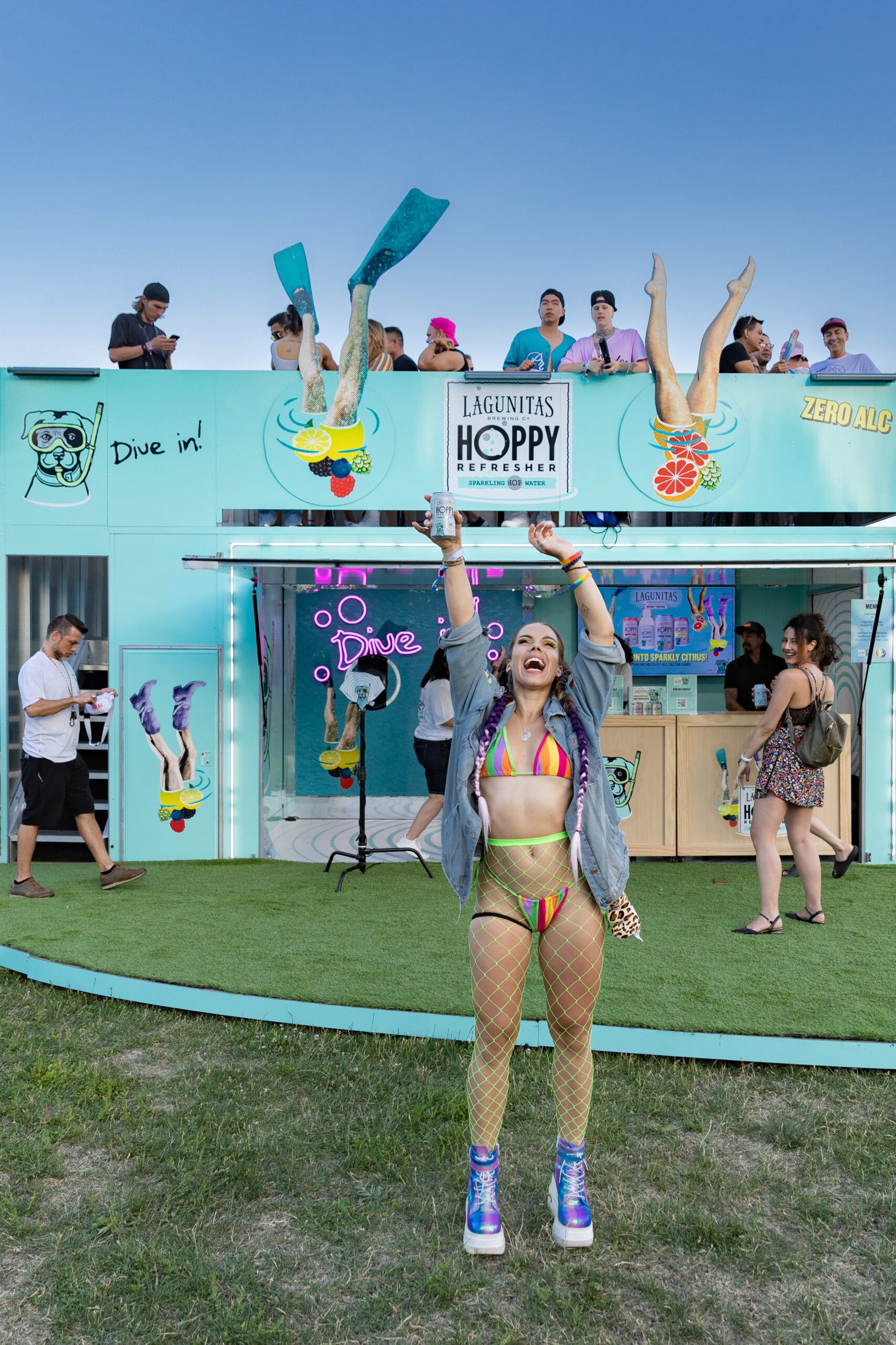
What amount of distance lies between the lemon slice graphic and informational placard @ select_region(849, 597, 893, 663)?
4190 mm

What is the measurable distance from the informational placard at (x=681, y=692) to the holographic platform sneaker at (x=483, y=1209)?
5.86 metres

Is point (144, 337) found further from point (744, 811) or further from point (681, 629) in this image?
point (744, 811)

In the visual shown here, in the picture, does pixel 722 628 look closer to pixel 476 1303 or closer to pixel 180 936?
pixel 180 936

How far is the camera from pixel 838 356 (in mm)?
8016

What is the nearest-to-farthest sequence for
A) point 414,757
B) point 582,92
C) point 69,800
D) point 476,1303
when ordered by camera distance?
point 476,1303 → point 69,800 → point 582,92 → point 414,757

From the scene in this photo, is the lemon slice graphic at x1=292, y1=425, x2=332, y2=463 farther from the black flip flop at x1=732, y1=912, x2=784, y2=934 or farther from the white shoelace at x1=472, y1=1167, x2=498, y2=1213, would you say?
the white shoelace at x1=472, y1=1167, x2=498, y2=1213

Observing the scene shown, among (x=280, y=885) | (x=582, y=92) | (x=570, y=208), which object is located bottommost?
(x=280, y=885)

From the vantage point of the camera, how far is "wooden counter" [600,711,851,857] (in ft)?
24.3

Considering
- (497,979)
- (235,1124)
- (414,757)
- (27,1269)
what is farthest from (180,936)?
(414,757)

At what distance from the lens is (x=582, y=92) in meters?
8.66

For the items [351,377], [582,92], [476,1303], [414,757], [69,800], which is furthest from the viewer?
[414,757]

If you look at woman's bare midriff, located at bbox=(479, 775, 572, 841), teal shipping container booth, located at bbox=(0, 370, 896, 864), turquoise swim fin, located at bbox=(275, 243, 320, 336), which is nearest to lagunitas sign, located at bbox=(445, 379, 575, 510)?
teal shipping container booth, located at bbox=(0, 370, 896, 864)

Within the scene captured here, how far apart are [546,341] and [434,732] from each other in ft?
10.9

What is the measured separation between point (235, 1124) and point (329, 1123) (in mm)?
306
